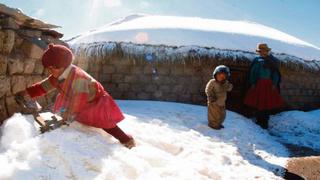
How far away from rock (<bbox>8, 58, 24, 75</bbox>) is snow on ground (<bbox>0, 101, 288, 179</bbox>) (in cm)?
69

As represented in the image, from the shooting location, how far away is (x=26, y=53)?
4676 millimetres

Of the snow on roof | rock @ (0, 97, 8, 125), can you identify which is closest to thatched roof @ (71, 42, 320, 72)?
the snow on roof

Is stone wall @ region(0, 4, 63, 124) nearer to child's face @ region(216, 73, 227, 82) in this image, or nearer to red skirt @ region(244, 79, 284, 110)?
child's face @ region(216, 73, 227, 82)

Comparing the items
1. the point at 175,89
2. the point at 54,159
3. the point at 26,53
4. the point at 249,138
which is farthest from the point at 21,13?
the point at 175,89

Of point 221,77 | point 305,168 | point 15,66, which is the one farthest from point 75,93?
point 221,77

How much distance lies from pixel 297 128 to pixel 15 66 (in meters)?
6.53

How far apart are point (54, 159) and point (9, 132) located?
2.41 ft

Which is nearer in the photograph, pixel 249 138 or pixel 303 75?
pixel 249 138

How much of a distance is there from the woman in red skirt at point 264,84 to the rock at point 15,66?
513 cm

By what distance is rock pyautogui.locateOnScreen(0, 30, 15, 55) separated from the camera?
399cm

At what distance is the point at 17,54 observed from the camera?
4.39 metres

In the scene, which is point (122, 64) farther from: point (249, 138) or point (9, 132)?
point (9, 132)

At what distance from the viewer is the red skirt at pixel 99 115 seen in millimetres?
3727

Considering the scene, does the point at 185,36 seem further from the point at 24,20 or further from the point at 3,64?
the point at 3,64
